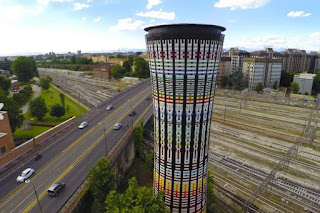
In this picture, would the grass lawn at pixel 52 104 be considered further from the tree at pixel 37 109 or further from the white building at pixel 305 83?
the white building at pixel 305 83

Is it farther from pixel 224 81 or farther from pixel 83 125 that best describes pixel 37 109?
pixel 224 81

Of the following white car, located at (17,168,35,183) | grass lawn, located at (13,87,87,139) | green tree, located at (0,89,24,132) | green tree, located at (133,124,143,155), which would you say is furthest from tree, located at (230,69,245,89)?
white car, located at (17,168,35,183)

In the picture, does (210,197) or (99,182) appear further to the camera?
(210,197)

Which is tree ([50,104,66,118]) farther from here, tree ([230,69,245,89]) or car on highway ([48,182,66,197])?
tree ([230,69,245,89])

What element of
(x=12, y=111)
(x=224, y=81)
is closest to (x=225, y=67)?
(x=224, y=81)

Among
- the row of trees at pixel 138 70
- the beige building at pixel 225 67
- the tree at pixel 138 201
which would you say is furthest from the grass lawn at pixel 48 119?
the beige building at pixel 225 67
